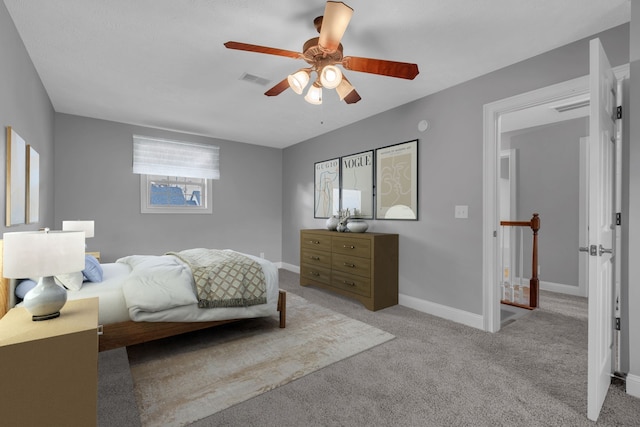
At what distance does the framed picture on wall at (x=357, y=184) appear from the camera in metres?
4.10

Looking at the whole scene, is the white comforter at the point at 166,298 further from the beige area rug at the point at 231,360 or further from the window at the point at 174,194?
the window at the point at 174,194

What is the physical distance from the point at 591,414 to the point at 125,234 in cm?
518

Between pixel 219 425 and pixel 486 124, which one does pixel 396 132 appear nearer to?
pixel 486 124

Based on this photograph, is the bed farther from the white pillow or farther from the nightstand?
the nightstand

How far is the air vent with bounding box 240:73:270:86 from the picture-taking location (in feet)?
9.41

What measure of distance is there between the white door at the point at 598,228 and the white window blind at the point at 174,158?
189 inches

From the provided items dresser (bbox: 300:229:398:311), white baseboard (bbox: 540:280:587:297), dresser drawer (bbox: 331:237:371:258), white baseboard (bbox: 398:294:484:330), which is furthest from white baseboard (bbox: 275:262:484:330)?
white baseboard (bbox: 540:280:587:297)

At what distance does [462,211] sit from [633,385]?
1.68 m

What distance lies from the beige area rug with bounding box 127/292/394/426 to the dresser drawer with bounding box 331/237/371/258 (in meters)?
0.78

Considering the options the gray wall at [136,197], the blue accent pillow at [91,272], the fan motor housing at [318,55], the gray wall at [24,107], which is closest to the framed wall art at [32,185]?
the gray wall at [24,107]

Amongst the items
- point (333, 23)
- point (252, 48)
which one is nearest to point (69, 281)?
point (252, 48)

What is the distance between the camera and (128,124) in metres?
4.39

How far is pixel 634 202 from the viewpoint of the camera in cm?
187

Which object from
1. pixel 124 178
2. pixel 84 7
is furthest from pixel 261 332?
pixel 124 178
